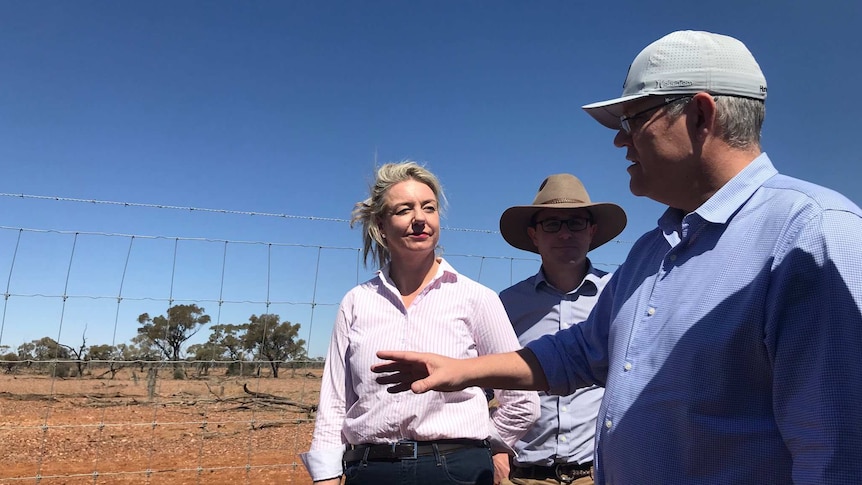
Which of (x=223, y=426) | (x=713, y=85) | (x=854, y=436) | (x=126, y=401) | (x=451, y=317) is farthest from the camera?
(x=126, y=401)

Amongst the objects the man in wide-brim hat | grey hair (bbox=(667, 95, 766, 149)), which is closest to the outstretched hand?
grey hair (bbox=(667, 95, 766, 149))

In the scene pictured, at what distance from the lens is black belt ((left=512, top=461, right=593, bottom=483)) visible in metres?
2.49

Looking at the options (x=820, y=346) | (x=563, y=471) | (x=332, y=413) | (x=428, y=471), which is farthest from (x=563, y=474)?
(x=820, y=346)

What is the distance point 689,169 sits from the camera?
4.10ft

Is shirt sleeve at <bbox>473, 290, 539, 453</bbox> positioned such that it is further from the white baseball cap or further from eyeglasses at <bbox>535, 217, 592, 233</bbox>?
the white baseball cap

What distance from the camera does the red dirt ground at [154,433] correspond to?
23.9ft

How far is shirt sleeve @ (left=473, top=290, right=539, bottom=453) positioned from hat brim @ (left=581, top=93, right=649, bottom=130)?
0.85 metres

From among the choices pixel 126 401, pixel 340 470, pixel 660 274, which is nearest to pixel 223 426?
pixel 126 401

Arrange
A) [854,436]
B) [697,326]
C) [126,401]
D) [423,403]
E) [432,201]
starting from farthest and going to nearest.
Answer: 1. [126,401]
2. [432,201]
3. [423,403]
4. [697,326]
5. [854,436]

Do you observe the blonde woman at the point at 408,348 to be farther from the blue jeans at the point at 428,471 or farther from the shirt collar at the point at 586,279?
the shirt collar at the point at 586,279

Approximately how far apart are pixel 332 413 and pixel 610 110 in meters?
1.28

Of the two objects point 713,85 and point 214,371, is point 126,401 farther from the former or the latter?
point 713,85

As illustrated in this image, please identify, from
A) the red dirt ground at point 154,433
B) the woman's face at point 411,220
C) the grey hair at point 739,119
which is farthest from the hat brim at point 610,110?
the red dirt ground at point 154,433

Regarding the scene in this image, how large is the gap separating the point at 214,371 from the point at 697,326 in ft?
65.8
